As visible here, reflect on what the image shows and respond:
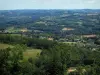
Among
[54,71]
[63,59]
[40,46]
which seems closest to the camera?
[54,71]

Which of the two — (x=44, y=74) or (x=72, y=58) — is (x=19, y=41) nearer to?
(x=72, y=58)

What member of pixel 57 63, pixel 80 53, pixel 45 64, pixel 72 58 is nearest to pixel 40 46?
pixel 80 53

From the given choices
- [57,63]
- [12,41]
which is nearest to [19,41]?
[12,41]

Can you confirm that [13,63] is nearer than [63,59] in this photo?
Yes

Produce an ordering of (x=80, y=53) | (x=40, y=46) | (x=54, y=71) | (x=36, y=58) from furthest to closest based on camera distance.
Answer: (x=40, y=46)
(x=80, y=53)
(x=36, y=58)
(x=54, y=71)

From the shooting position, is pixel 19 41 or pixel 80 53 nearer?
pixel 80 53

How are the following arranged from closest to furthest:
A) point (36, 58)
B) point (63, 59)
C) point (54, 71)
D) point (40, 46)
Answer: point (54, 71) → point (63, 59) → point (36, 58) → point (40, 46)

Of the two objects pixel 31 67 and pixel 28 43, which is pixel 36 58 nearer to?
pixel 31 67

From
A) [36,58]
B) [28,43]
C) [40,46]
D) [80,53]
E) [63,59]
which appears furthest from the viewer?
[28,43]

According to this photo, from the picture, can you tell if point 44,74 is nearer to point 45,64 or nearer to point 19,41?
point 45,64
